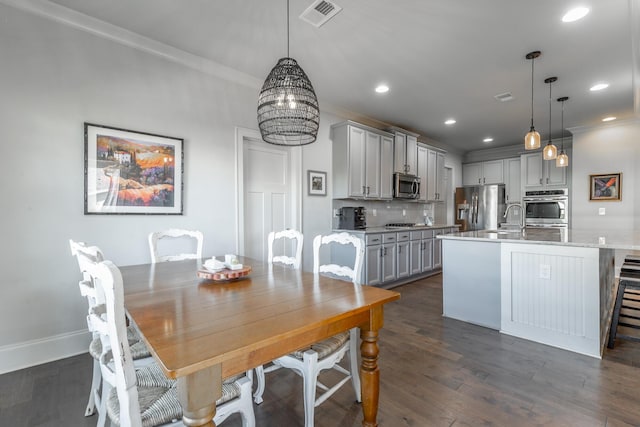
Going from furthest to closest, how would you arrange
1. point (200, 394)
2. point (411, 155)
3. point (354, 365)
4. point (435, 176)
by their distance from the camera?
point (435, 176) < point (411, 155) < point (354, 365) < point (200, 394)

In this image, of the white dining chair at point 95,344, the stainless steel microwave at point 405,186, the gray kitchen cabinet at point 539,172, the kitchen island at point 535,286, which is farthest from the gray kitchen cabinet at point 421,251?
the white dining chair at point 95,344

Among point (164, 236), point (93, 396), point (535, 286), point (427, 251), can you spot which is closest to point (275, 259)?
point (164, 236)

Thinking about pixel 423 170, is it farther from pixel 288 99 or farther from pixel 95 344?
pixel 95 344

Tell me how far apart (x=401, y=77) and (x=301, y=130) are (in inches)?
81.7

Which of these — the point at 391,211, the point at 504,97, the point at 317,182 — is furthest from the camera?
the point at 391,211

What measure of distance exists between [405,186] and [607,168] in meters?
3.45

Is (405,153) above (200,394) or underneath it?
above

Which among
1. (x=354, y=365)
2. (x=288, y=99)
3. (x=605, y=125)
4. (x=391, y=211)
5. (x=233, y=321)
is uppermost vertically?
(x=605, y=125)

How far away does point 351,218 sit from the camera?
14.4 ft

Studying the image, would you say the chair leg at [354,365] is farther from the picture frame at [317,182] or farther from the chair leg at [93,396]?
the picture frame at [317,182]

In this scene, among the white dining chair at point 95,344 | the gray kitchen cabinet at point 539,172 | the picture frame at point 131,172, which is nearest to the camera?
the white dining chair at point 95,344

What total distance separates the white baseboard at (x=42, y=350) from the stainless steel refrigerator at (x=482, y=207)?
702 cm

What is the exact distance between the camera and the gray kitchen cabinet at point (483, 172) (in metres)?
6.84

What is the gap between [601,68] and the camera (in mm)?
3219
